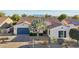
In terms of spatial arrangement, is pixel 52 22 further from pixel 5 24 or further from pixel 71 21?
pixel 5 24

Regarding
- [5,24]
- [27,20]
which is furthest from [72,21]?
[5,24]

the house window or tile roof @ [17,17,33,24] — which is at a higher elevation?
tile roof @ [17,17,33,24]

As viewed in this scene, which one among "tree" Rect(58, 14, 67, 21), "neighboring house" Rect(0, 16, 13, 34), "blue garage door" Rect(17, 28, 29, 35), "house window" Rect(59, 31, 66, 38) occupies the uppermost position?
"tree" Rect(58, 14, 67, 21)

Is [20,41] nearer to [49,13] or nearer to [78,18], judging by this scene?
[49,13]

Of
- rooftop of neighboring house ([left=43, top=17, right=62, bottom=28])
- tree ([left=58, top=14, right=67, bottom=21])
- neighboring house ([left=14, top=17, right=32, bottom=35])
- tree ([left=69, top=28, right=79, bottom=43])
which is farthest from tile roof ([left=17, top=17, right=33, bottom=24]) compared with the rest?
tree ([left=69, top=28, right=79, bottom=43])

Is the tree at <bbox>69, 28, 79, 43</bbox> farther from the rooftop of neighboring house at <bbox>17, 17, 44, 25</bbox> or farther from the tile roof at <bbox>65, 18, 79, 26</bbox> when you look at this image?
the rooftop of neighboring house at <bbox>17, 17, 44, 25</bbox>
